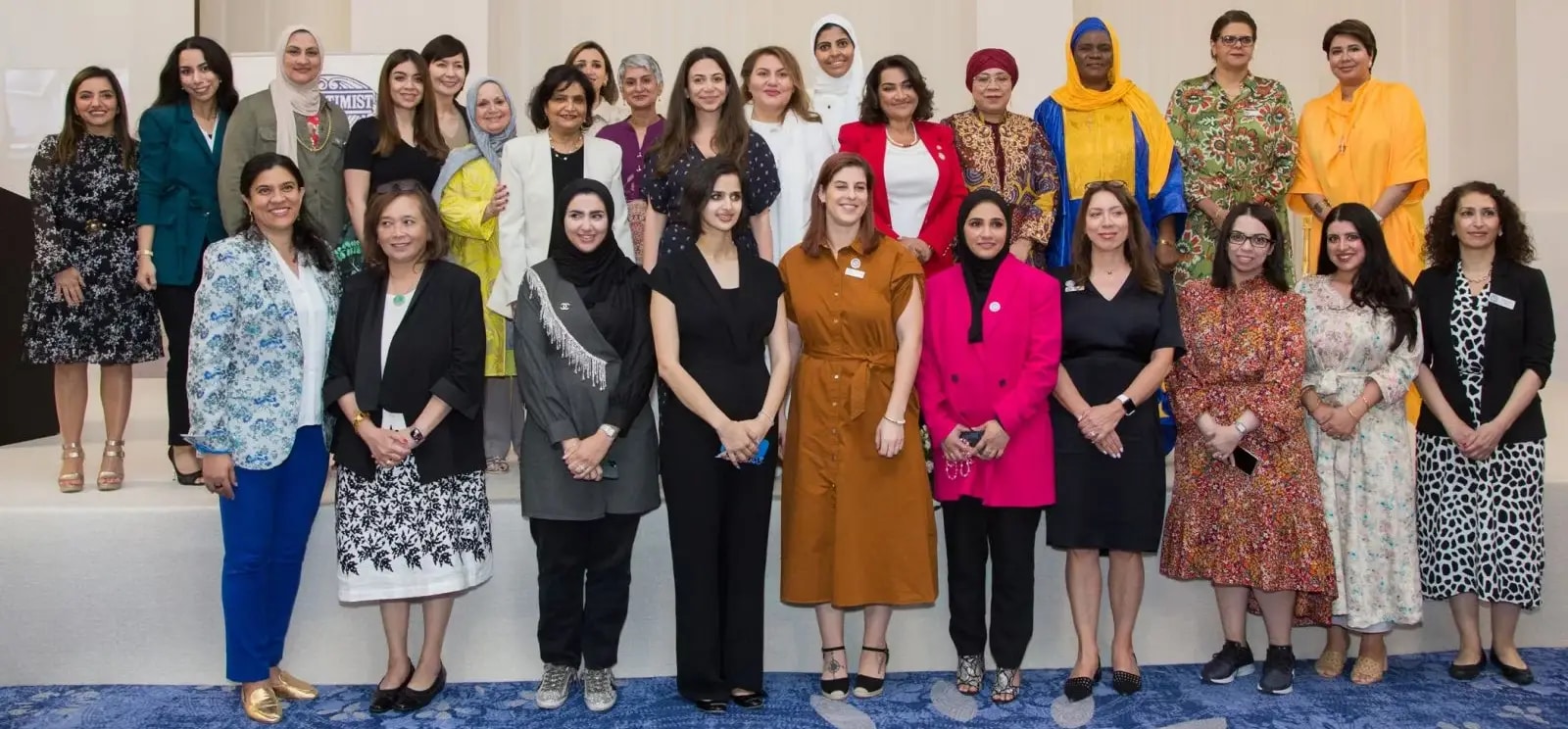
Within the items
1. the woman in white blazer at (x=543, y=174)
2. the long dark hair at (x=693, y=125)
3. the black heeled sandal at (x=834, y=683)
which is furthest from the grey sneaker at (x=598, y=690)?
the long dark hair at (x=693, y=125)

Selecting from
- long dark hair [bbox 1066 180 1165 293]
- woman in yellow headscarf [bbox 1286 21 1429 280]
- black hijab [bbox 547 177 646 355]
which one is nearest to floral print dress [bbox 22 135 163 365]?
black hijab [bbox 547 177 646 355]

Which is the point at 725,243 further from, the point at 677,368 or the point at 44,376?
the point at 44,376

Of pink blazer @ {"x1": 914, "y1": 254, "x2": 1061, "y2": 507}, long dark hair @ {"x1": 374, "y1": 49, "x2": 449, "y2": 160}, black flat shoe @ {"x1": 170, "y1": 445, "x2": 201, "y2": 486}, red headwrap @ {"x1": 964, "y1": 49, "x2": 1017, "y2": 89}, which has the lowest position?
black flat shoe @ {"x1": 170, "y1": 445, "x2": 201, "y2": 486}

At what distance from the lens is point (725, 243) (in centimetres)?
332

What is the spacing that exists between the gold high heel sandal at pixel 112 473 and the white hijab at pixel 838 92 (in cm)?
261

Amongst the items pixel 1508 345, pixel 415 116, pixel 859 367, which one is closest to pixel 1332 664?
pixel 1508 345

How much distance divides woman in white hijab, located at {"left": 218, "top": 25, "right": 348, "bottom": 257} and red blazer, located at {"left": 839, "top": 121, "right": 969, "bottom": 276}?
68.3 inches

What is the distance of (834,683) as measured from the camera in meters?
3.45

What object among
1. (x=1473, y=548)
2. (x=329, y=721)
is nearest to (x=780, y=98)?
(x=329, y=721)

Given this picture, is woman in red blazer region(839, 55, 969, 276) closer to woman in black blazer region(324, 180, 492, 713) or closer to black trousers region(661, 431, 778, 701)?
black trousers region(661, 431, 778, 701)

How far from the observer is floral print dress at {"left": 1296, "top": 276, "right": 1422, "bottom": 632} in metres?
3.54

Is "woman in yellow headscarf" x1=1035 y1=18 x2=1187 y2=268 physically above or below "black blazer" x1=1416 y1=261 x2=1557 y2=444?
above

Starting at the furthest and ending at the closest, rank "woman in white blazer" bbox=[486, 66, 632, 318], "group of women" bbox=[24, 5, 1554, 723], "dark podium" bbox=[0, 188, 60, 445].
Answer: "dark podium" bbox=[0, 188, 60, 445] < "woman in white blazer" bbox=[486, 66, 632, 318] < "group of women" bbox=[24, 5, 1554, 723]

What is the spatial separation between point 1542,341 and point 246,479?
3778 millimetres
